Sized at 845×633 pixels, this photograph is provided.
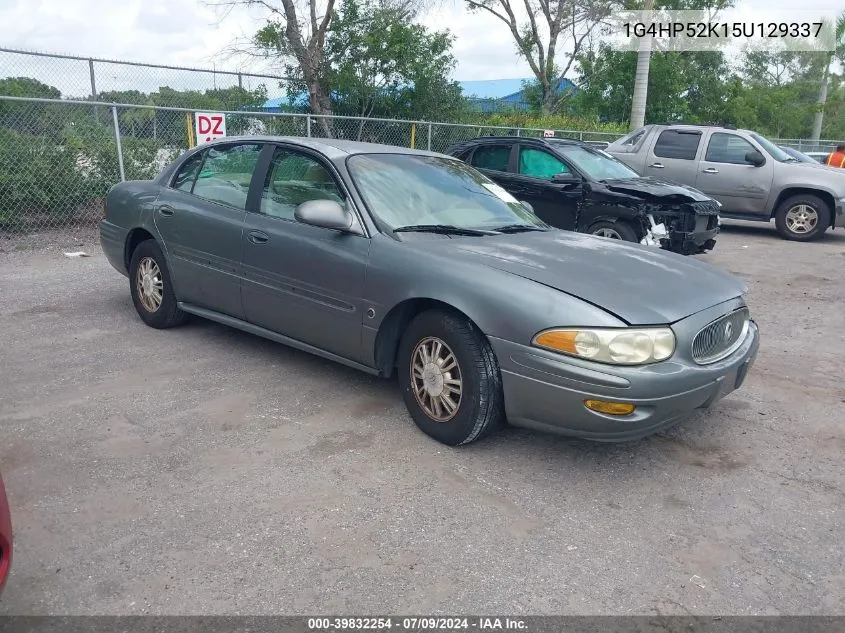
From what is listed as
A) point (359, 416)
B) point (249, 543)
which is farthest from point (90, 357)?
point (249, 543)

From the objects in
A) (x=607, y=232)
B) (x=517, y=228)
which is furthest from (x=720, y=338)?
(x=607, y=232)

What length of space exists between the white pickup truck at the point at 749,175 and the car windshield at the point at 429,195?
8.18 meters

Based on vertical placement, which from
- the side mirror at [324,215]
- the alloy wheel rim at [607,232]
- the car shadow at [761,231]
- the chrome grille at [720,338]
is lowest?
the car shadow at [761,231]

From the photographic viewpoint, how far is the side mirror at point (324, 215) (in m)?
4.08

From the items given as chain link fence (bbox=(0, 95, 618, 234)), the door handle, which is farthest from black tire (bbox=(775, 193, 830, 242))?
the door handle

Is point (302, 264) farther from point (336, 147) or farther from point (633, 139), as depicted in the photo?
point (633, 139)

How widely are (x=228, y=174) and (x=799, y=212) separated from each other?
10.0 metres

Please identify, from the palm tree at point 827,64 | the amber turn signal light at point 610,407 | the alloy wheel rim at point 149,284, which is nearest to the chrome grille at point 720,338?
the amber turn signal light at point 610,407

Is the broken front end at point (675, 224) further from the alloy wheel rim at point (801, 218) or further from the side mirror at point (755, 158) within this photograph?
the alloy wheel rim at point (801, 218)

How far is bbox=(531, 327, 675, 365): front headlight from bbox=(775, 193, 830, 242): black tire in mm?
9871

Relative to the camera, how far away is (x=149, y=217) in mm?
5500

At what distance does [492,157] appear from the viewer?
958 centimetres

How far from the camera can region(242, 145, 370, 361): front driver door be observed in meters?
4.16

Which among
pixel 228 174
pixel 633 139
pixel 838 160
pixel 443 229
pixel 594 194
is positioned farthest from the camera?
pixel 838 160
